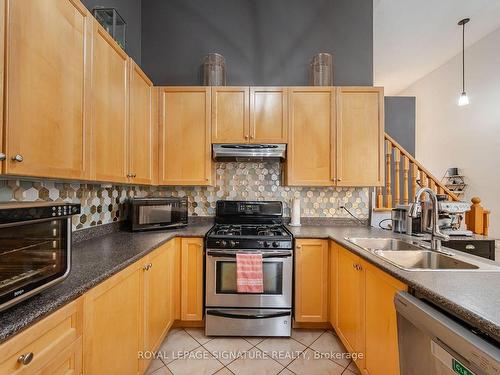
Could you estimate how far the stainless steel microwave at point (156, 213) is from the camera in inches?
84.5

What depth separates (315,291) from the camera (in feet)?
7.09

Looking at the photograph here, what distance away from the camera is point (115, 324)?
1270 millimetres

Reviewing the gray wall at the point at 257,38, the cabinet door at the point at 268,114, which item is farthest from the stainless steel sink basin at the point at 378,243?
the gray wall at the point at 257,38

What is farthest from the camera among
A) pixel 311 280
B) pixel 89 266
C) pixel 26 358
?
pixel 311 280

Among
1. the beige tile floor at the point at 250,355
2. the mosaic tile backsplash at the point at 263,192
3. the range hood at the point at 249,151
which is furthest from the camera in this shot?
the mosaic tile backsplash at the point at 263,192

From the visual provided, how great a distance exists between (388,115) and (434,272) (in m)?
4.29

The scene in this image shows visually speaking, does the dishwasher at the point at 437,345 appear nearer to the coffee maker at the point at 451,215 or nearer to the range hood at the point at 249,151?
the coffee maker at the point at 451,215

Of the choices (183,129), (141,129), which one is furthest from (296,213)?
(141,129)

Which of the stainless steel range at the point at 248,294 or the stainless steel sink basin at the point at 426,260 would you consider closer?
the stainless steel sink basin at the point at 426,260

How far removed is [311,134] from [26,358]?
2358mm

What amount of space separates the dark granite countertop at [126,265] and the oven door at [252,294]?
20.3 inches

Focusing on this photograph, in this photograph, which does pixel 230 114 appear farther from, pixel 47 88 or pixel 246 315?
pixel 246 315

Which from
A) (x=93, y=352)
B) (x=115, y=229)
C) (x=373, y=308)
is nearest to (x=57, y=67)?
(x=93, y=352)

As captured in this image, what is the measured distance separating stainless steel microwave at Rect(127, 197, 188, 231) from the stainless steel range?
44 centimetres
